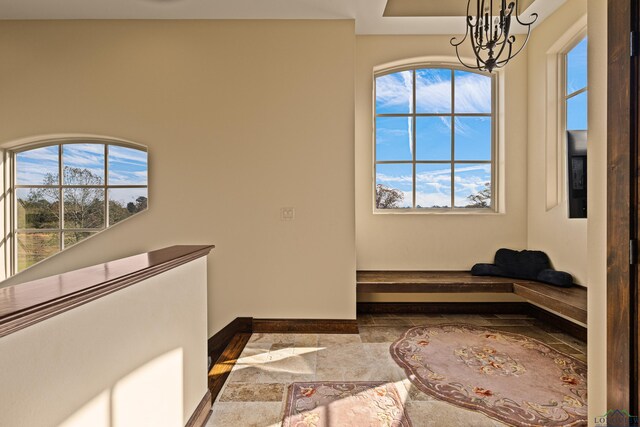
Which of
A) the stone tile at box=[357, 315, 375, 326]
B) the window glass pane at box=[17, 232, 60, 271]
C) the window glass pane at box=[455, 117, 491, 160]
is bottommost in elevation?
the stone tile at box=[357, 315, 375, 326]

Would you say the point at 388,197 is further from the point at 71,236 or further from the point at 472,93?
the point at 71,236

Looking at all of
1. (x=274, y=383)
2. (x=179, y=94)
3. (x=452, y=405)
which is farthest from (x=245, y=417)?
(x=179, y=94)

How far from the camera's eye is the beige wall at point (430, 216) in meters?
3.80

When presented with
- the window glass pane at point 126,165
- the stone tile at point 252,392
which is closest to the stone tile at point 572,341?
the stone tile at point 252,392

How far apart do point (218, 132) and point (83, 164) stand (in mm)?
1626

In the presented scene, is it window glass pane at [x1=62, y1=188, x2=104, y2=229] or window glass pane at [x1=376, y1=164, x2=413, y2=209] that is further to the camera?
window glass pane at [x1=376, y1=164, x2=413, y2=209]

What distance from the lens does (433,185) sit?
3.97 metres

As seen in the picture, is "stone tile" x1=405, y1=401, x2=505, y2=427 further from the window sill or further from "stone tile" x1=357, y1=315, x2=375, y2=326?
the window sill

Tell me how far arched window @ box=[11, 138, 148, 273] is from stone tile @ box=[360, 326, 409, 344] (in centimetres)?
260

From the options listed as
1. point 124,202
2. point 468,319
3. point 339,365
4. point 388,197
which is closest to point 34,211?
point 124,202

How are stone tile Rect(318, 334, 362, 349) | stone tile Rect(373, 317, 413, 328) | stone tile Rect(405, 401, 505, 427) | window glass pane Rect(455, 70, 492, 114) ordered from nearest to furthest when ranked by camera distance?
1. stone tile Rect(405, 401, 505, 427)
2. stone tile Rect(318, 334, 362, 349)
3. stone tile Rect(373, 317, 413, 328)
4. window glass pane Rect(455, 70, 492, 114)

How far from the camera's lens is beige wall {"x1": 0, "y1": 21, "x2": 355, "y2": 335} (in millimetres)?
3180

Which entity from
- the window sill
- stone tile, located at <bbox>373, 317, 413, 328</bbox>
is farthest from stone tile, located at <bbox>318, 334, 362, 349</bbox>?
the window sill

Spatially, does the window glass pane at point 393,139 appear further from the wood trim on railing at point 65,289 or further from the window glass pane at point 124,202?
the wood trim on railing at point 65,289
